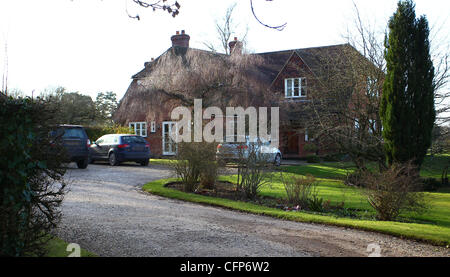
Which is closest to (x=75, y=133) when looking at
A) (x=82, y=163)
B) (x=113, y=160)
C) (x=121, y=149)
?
(x=82, y=163)

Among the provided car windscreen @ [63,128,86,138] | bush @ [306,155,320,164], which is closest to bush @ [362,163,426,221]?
car windscreen @ [63,128,86,138]

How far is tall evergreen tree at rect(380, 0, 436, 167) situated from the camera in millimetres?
15570

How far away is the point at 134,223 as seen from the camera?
701 cm

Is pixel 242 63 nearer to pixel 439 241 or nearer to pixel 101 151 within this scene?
pixel 101 151

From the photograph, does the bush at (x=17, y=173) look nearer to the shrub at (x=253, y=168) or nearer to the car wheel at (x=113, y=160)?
the shrub at (x=253, y=168)

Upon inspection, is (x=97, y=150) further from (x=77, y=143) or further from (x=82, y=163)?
(x=77, y=143)

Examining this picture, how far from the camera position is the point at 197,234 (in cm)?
633

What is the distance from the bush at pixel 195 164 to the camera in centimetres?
1232

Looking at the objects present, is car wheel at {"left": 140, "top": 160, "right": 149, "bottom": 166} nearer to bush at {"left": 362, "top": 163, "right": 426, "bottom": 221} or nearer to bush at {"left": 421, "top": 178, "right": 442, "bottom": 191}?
bush at {"left": 421, "top": 178, "right": 442, "bottom": 191}

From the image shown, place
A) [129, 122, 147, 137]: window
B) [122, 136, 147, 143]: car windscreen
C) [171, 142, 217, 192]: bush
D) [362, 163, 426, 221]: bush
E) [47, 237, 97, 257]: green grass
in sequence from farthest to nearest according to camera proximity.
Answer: [129, 122, 147, 137]: window < [122, 136, 147, 143]: car windscreen < [171, 142, 217, 192]: bush < [362, 163, 426, 221]: bush < [47, 237, 97, 257]: green grass

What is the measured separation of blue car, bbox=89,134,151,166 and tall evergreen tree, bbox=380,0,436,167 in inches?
459

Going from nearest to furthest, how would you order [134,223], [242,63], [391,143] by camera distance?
[134,223] < [391,143] < [242,63]

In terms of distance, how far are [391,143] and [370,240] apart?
1017 centimetres

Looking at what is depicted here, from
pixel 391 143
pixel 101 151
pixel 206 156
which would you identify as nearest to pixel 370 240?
pixel 206 156
